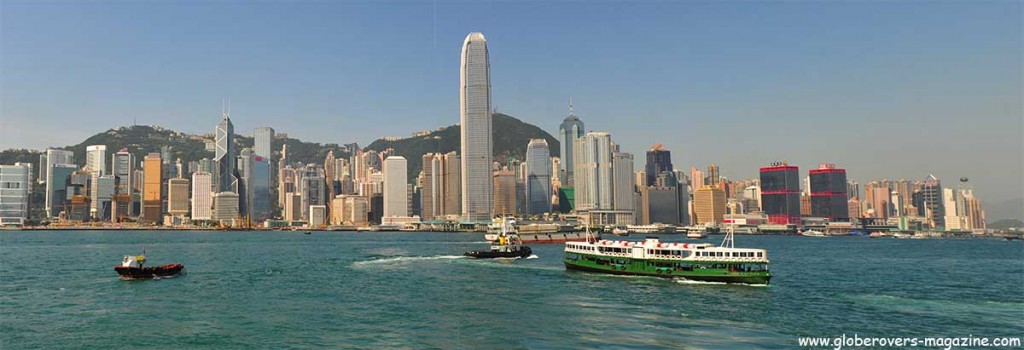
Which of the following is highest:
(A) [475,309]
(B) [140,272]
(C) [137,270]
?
(C) [137,270]

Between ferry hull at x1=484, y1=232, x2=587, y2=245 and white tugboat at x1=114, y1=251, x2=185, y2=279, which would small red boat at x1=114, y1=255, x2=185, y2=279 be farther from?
ferry hull at x1=484, y1=232, x2=587, y2=245

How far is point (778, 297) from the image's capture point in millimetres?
53781

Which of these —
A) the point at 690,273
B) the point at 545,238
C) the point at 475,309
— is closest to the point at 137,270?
the point at 475,309

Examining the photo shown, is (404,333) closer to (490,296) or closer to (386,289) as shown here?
(490,296)

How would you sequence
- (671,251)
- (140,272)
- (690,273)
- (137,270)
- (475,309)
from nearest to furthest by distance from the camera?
1. (475,309)
2. (137,270)
3. (140,272)
4. (690,273)
5. (671,251)

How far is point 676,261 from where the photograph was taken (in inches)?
2522

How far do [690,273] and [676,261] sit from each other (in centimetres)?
192

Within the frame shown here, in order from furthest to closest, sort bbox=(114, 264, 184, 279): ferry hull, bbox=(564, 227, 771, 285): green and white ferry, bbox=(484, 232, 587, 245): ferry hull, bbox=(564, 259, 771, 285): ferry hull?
bbox=(484, 232, 587, 245): ferry hull
bbox=(114, 264, 184, 279): ferry hull
bbox=(564, 227, 771, 285): green and white ferry
bbox=(564, 259, 771, 285): ferry hull

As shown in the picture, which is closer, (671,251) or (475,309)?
(475,309)

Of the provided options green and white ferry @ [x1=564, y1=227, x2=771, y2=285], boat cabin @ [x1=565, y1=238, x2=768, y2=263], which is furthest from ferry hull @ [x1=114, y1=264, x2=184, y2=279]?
boat cabin @ [x1=565, y1=238, x2=768, y2=263]

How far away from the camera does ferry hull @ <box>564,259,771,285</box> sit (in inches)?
2373

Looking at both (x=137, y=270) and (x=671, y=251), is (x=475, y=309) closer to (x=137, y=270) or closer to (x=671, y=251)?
(x=671, y=251)

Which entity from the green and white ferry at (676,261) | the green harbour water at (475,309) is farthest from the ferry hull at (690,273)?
the green harbour water at (475,309)

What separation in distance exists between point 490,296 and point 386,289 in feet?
33.8
